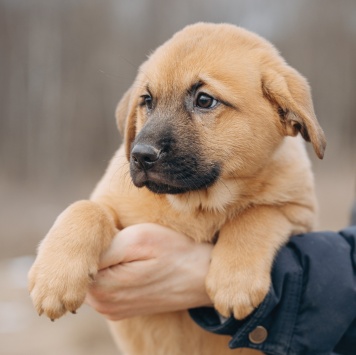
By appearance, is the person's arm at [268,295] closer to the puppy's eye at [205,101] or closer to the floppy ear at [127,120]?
the floppy ear at [127,120]

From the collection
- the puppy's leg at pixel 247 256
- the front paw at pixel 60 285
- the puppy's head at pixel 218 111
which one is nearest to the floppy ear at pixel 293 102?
the puppy's head at pixel 218 111

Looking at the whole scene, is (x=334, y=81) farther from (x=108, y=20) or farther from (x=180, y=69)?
(x=180, y=69)

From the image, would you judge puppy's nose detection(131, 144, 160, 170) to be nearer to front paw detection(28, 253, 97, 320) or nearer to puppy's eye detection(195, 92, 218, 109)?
puppy's eye detection(195, 92, 218, 109)

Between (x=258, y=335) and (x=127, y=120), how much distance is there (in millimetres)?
1339

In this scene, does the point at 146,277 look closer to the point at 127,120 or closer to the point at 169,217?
the point at 169,217

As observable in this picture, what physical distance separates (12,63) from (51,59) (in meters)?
0.96

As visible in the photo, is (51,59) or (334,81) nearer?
(51,59)

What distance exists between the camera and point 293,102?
2994 millimetres

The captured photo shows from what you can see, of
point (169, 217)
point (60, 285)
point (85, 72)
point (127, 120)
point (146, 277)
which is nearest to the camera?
point (60, 285)

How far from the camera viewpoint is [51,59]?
1434cm

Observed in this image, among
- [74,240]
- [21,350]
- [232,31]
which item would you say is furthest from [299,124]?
[21,350]

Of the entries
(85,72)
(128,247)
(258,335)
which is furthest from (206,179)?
(85,72)

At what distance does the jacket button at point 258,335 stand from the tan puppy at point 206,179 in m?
0.10

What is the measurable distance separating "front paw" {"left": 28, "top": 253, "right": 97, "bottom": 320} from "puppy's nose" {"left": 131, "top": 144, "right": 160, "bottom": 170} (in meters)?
0.51
